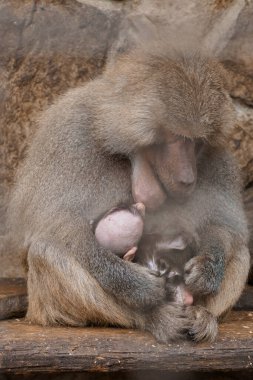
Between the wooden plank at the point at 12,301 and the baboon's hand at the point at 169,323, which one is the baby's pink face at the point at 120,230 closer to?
the baboon's hand at the point at 169,323

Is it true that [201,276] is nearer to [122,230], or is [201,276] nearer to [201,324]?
[201,324]

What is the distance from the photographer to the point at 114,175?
9.48 ft

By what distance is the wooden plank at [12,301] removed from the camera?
3098 millimetres

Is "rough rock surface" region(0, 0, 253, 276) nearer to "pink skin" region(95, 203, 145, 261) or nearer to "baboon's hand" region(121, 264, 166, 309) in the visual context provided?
"pink skin" region(95, 203, 145, 261)

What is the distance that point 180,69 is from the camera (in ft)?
9.03

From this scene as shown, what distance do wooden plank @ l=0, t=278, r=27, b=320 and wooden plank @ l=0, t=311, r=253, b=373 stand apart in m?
0.32

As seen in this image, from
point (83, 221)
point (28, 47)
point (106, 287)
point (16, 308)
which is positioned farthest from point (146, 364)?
point (28, 47)

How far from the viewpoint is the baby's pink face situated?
278cm

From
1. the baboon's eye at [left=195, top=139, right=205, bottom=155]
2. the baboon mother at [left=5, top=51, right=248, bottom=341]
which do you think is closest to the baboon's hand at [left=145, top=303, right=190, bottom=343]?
the baboon mother at [left=5, top=51, right=248, bottom=341]

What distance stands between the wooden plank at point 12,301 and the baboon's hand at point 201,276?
636 mm

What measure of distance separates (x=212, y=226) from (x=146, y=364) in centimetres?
60

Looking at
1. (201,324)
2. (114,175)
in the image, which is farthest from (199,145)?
(201,324)

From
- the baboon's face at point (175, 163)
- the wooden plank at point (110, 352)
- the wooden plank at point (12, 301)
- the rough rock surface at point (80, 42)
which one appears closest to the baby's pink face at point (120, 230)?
the baboon's face at point (175, 163)

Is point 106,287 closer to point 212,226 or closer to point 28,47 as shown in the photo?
point 212,226
